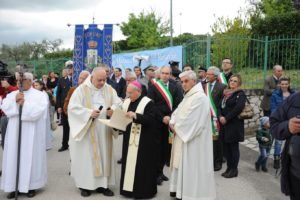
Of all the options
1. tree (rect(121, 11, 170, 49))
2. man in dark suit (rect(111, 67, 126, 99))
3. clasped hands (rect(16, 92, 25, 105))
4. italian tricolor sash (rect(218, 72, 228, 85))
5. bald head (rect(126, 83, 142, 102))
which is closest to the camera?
clasped hands (rect(16, 92, 25, 105))

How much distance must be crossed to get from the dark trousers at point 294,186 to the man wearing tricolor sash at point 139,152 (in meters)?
2.42

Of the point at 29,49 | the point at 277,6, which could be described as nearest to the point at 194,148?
the point at 277,6

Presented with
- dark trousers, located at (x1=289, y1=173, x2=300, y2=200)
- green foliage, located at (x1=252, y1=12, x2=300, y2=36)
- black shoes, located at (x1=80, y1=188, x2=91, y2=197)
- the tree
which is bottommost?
black shoes, located at (x1=80, y1=188, x2=91, y2=197)

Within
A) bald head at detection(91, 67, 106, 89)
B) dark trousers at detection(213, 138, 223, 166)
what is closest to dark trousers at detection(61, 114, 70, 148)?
bald head at detection(91, 67, 106, 89)

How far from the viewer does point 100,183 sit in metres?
5.44

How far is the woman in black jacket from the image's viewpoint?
20.1ft

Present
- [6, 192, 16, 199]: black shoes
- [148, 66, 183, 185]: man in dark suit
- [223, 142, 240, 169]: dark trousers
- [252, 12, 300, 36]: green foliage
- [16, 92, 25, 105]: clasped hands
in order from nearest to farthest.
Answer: [16, 92, 25, 105]: clasped hands
[6, 192, 16, 199]: black shoes
[148, 66, 183, 185]: man in dark suit
[223, 142, 240, 169]: dark trousers
[252, 12, 300, 36]: green foliage

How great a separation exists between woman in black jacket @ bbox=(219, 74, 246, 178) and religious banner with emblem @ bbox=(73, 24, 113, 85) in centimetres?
468

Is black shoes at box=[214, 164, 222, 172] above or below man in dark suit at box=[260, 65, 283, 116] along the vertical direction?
below

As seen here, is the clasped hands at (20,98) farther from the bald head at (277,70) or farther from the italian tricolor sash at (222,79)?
the bald head at (277,70)

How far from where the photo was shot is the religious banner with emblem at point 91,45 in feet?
32.5

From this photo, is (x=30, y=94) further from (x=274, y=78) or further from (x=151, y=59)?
(x=151, y=59)

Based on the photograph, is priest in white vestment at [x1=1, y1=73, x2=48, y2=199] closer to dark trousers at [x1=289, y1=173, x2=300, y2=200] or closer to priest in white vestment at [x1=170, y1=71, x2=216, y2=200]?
priest in white vestment at [x1=170, y1=71, x2=216, y2=200]

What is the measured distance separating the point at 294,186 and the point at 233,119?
10.5 feet
